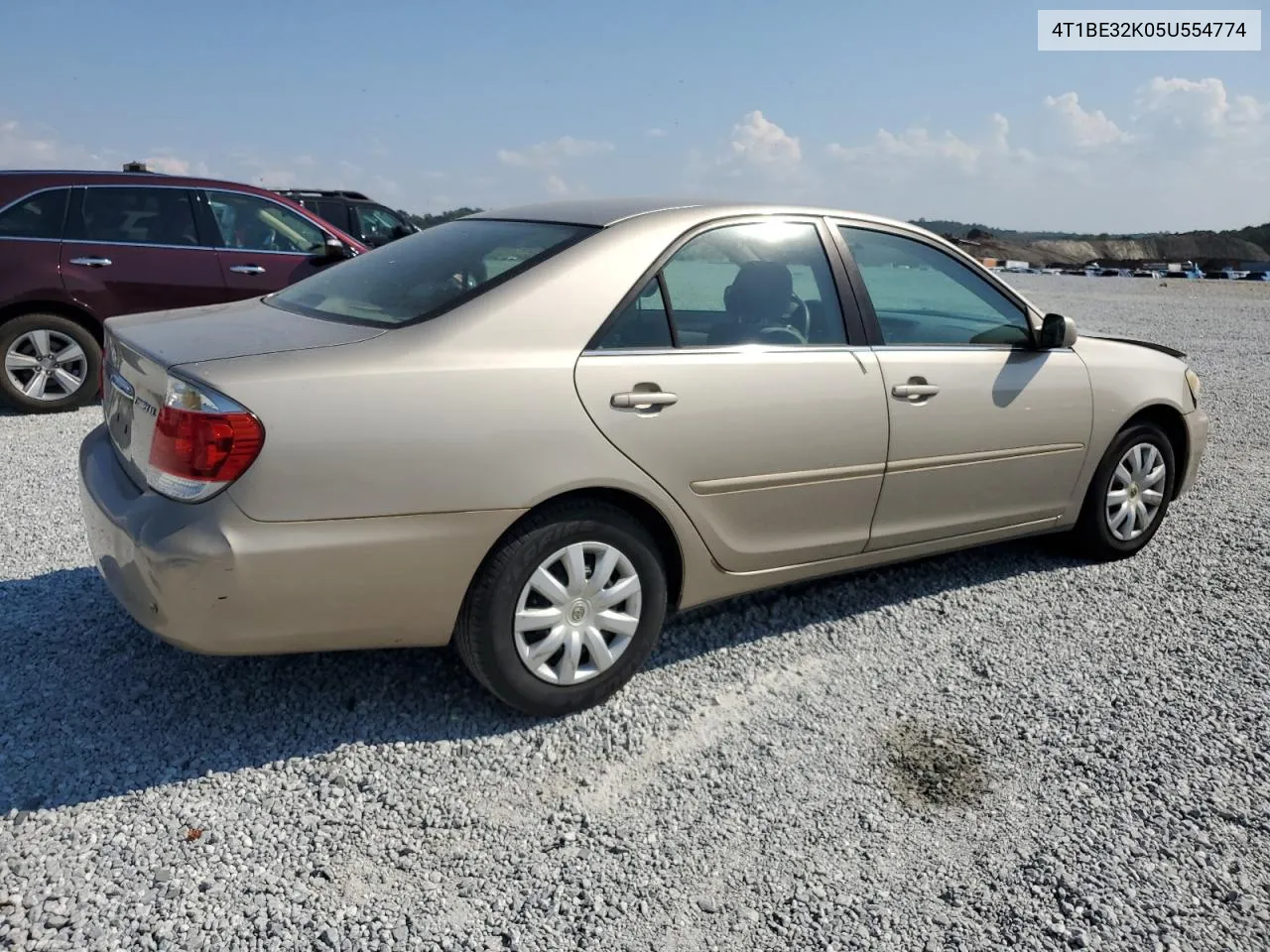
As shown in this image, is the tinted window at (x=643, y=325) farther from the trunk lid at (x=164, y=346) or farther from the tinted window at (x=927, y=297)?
the tinted window at (x=927, y=297)

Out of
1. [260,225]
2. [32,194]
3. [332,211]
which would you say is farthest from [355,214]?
[32,194]

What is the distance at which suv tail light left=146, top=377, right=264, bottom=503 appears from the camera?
264 centimetres

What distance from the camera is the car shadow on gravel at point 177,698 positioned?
2.90 metres


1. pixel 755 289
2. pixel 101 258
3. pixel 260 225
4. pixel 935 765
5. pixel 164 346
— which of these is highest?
pixel 260 225

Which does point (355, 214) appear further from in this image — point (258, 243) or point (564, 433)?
point (564, 433)

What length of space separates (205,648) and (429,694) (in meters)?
0.82

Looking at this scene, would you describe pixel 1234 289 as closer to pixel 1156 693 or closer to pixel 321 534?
pixel 1156 693

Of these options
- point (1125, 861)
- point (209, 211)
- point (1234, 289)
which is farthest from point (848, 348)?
point (1234, 289)

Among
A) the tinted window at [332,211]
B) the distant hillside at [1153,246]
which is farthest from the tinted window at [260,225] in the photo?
the distant hillside at [1153,246]

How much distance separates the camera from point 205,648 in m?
2.75

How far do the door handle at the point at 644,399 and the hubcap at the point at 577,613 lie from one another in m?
0.45

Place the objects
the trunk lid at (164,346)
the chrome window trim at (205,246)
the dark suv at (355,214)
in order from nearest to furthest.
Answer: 1. the trunk lid at (164,346)
2. the chrome window trim at (205,246)
3. the dark suv at (355,214)

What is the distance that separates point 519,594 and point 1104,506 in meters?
3.08

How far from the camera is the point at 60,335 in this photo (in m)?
7.38
